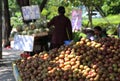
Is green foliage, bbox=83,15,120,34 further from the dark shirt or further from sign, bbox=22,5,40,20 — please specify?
the dark shirt

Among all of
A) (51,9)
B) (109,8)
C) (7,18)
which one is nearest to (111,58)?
(7,18)

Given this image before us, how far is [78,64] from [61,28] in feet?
15.0

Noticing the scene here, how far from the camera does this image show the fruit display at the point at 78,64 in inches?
203

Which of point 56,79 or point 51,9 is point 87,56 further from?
point 51,9

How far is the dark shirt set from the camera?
32.6 ft

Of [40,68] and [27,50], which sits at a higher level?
[40,68]

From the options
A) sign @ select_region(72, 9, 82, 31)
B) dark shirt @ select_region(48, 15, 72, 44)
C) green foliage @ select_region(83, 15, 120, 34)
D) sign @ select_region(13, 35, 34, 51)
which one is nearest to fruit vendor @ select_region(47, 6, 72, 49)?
dark shirt @ select_region(48, 15, 72, 44)

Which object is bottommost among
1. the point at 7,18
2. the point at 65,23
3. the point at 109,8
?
the point at 109,8

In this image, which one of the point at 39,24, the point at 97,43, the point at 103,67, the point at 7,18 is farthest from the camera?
the point at 7,18

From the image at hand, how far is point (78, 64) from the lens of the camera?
5473 millimetres

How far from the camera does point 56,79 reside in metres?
5.30

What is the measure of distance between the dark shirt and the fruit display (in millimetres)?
3655

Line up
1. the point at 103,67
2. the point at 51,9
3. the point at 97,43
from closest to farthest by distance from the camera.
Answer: the point at 103,67, the point at 97,43, the point at 51,9

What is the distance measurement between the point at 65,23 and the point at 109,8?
31.8m
